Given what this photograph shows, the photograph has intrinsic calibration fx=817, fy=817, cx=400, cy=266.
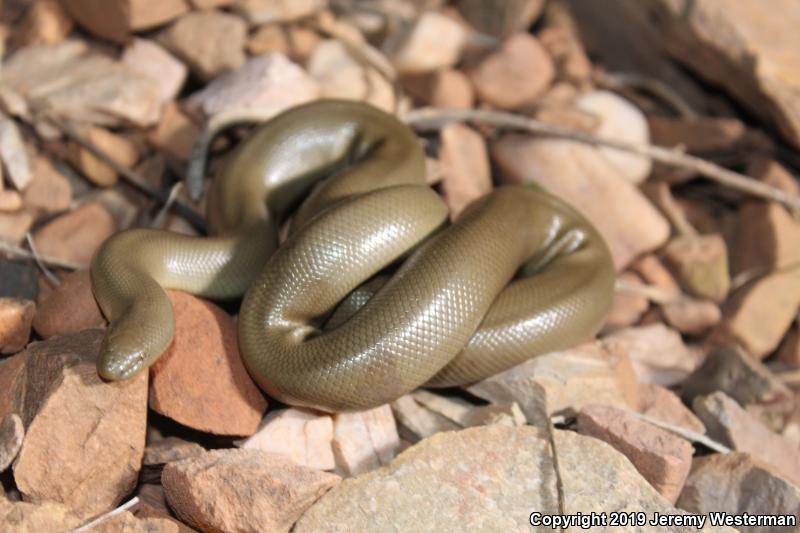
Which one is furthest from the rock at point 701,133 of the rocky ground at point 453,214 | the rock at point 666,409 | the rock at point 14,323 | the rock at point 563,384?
the rock at point 14,323

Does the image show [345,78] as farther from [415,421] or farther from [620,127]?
[415,421]

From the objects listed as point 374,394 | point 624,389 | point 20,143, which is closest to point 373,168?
point 374,394

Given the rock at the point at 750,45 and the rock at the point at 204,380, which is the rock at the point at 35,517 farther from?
the rock at the point at 750,45

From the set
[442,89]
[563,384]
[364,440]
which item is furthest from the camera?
[442,89]

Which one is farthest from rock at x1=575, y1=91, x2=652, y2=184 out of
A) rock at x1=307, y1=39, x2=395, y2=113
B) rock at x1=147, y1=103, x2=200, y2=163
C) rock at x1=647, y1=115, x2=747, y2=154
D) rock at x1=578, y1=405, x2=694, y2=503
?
rock at x1=147, y1=103, x2=200, y2=163

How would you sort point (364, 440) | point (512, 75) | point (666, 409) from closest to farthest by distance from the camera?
point (364, 440), point (666, 409), point (512, 75)

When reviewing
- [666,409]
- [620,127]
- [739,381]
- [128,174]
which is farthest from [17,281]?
[620,127]

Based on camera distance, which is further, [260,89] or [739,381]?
[260,89]
